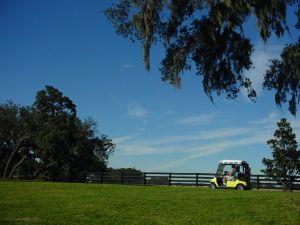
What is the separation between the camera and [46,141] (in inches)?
2149

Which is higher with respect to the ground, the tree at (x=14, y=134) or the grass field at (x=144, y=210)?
the tree at (x=14, y=134)

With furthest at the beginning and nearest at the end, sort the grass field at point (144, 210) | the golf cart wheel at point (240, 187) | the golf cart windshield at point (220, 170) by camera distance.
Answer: the golf cart windshield at point (220, 170) < the golf cart wheel at point (240, 187) < the grass field at point (144, 210)

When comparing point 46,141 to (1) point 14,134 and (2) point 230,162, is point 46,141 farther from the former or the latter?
(2) point 230,162

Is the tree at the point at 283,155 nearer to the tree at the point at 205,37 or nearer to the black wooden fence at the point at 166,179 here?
the black wooden fence at the point at 166,179

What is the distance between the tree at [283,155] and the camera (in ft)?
136

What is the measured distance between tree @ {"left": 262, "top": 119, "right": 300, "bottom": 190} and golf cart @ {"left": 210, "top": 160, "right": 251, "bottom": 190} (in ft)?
31.2

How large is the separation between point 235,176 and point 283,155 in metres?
11.4

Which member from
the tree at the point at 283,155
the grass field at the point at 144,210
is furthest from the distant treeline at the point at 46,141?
the grass field at the point at 144,210

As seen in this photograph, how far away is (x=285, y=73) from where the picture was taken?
55.9 feet

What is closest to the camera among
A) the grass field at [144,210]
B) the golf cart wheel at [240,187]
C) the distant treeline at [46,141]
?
the grass field at [144,210]

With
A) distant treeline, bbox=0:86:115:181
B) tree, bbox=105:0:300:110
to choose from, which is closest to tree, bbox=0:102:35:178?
distant treeline, bbox=0:86:115:181

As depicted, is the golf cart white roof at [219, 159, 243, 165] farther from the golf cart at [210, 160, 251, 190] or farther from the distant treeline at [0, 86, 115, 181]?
the distant treeline at [0, 86, 115, 181]

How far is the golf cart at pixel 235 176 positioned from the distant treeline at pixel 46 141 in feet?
79.2

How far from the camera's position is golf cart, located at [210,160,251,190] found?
104ft
